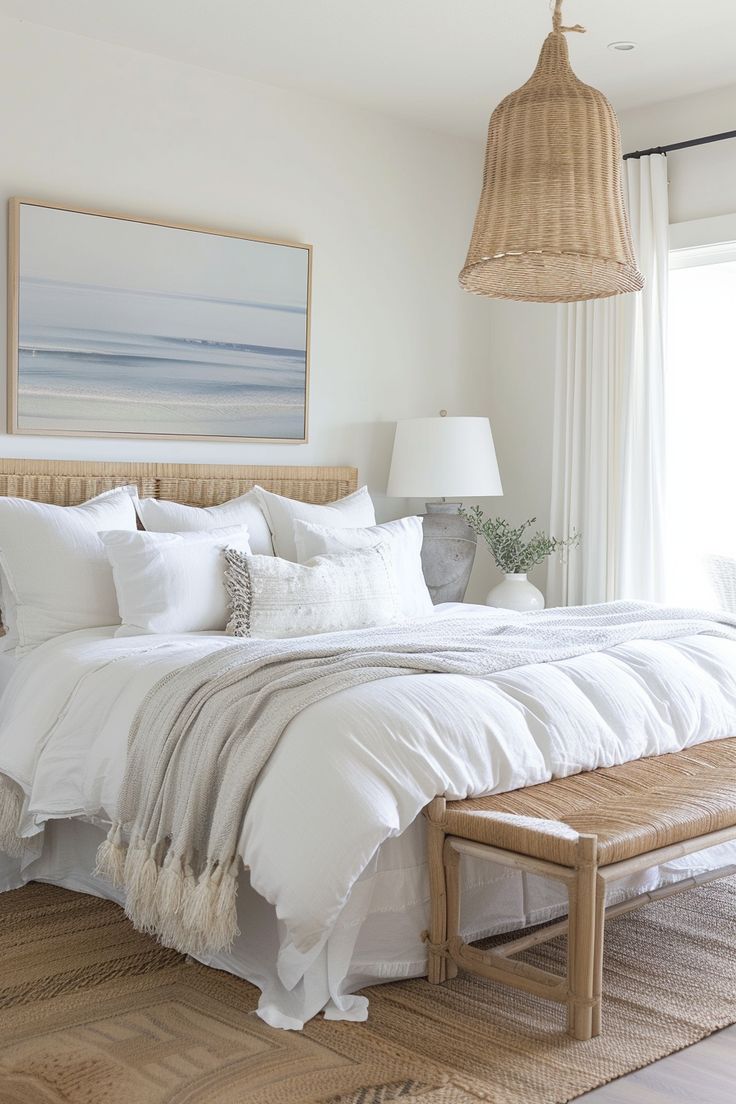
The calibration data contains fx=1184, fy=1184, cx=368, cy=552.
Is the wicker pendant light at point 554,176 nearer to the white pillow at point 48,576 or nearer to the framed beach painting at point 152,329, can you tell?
the white pillow at point 48,576

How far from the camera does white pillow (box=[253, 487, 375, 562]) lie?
426 centimetres

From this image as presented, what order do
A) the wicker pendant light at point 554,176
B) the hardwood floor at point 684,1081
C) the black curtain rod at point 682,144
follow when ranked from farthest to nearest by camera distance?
the black curtain rod at point 682,144, the wicker pendant light at point 554,176, the hardwood floor at point 684,1081

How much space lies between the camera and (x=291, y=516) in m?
4.29

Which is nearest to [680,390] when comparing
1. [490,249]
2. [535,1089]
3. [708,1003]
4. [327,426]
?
[327,426]

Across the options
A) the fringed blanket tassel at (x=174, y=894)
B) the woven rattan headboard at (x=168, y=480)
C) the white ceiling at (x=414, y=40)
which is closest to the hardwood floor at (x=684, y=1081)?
the fringed blanket tassel at (x=174, y=894)

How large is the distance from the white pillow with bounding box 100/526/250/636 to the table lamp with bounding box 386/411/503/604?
1441mm

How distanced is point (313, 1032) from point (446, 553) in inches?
110

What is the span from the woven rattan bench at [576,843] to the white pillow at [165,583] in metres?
1.31

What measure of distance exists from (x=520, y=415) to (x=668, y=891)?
10.3 feet

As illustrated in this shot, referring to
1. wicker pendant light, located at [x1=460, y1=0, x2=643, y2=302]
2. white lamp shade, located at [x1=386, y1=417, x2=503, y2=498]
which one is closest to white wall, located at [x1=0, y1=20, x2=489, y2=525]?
white lamp shade, located at [x1=386, y1=417, x2=503, y2=498]

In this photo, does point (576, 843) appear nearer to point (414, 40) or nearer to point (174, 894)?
point (174, 894)

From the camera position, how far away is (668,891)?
9.63 feet

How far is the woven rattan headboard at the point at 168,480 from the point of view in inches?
161

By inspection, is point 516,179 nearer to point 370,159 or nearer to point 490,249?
point 490,249
